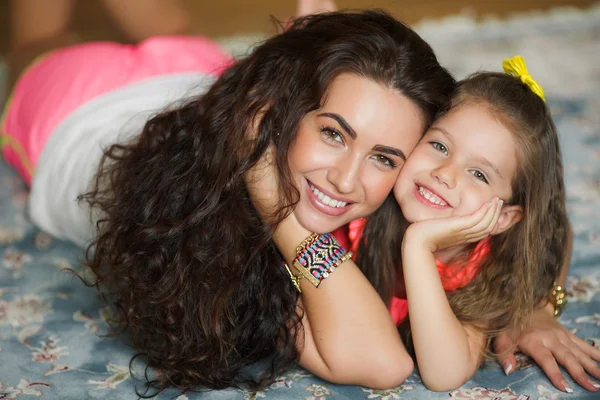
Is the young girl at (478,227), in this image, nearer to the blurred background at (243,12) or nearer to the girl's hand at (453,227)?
the girl's hand at (453,227)

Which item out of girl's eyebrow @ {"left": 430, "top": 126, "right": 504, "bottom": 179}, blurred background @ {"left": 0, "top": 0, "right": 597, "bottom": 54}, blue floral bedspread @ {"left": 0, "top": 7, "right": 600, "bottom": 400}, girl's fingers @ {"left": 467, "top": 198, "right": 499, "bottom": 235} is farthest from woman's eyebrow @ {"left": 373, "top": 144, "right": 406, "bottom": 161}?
blurred background @ {"left": 0, "top": 0, "right": 597, "bottom": 54}

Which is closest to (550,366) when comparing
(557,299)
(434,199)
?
(557,299)

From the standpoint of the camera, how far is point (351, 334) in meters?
1.53

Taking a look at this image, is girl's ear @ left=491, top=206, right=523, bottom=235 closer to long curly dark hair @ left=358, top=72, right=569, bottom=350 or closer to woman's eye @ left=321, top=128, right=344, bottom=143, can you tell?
long curly dark hair @ left=358, top=72, right=569, bottom=350

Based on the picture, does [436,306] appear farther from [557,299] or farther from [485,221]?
[557,299]

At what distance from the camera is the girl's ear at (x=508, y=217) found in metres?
1.64

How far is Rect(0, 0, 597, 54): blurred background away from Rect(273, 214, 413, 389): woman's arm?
7.70ft

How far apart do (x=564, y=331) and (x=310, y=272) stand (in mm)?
637

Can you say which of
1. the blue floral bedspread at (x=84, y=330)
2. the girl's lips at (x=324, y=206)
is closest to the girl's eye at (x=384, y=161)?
the girl's lips at (x=324, y=206)

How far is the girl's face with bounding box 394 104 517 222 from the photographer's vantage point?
5.11 ft

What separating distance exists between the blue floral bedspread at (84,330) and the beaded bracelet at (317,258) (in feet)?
0.84

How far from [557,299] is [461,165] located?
0.48 m

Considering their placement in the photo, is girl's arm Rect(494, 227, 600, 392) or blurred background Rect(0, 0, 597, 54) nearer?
girl's arm Rect(494, 227, 600, 392)

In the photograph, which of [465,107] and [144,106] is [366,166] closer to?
[465,107]
